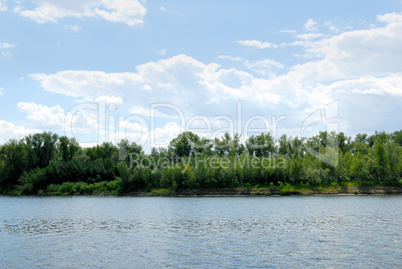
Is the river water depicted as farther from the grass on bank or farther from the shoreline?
the grass on bank

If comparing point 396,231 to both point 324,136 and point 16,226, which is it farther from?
point 324,136

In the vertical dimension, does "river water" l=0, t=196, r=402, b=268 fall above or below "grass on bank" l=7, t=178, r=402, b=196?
above

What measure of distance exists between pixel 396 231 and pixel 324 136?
11747cm

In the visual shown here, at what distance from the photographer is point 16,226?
36.8 meters

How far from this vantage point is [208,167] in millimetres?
101188

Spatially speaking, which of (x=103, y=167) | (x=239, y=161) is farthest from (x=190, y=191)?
(x=103, y=167)

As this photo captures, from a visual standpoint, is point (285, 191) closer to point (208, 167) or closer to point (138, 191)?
point (208, 167)

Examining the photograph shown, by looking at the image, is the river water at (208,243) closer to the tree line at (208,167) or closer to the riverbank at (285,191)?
the riverbank at (285,191)

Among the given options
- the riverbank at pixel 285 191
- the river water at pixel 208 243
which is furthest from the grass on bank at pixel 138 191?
the river water at pixel 208 243

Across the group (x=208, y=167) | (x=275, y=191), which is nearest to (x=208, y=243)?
(x=275, y=191)

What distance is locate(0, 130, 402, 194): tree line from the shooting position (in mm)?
95312

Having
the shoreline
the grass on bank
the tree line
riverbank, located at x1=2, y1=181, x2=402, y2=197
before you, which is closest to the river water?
the shoreline

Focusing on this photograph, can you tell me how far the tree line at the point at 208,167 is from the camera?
95.3 metres

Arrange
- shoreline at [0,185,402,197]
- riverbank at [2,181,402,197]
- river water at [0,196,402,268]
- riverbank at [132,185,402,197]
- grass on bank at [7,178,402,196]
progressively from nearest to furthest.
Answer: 1. river water at [0,196,402,268]
2. riverbank at [132,185,402,197]
3. shoreline at [0,185,402,197]
4. riverbank at [2,181,402,197]
5. grass on bank at [7,178,402,196]
